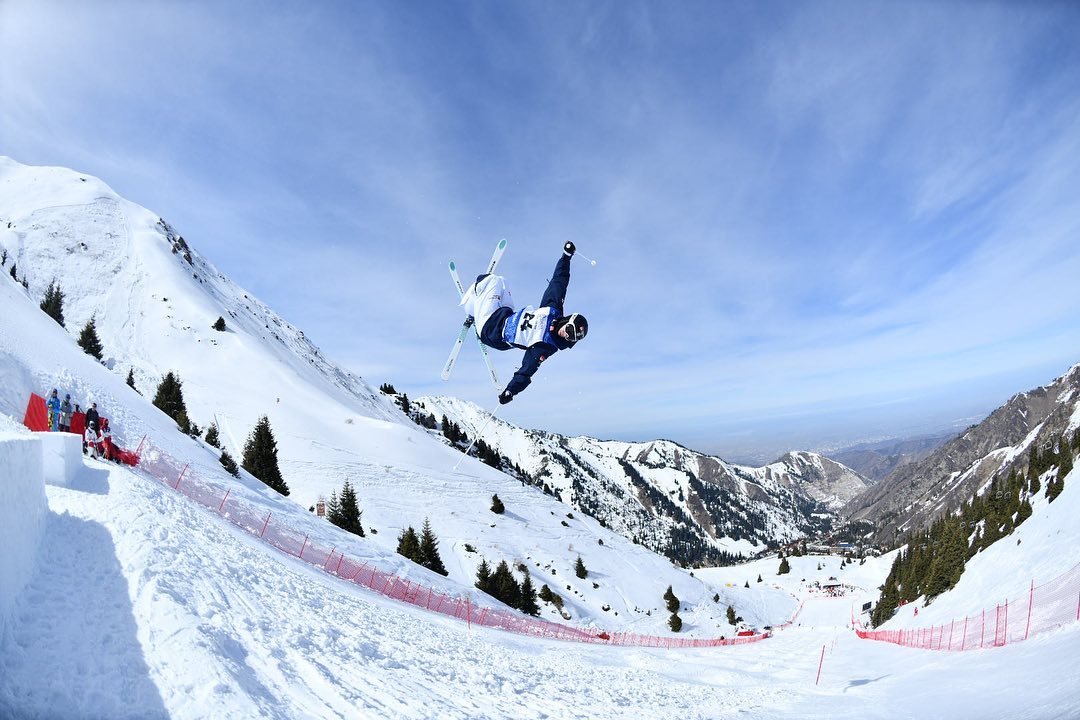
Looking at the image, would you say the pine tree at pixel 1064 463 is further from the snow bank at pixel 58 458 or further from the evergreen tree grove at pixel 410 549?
the snow bank at pixel 58 458

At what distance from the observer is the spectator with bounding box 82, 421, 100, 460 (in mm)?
17614

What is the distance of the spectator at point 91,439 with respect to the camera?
1761 cm

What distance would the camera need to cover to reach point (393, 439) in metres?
67.2

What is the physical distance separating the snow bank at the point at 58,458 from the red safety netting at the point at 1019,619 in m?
27.4

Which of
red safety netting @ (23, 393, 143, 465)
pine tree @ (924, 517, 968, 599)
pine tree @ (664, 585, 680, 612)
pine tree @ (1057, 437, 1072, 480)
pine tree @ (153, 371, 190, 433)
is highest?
pine tree @ (1057, 437, 1072, 480)

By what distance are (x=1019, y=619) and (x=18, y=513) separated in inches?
1123

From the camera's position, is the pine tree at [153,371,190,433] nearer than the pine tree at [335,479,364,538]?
No

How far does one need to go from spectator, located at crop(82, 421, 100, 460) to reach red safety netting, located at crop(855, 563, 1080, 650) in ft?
99.3

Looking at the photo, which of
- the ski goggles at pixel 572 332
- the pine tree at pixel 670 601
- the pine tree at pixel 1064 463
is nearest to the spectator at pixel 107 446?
the ski goggles at pixel 572 332

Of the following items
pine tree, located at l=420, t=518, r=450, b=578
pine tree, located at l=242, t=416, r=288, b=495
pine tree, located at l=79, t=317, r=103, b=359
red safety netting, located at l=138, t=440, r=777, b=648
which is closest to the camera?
red safety netting, located at l=138, t=440, r=777, b=648

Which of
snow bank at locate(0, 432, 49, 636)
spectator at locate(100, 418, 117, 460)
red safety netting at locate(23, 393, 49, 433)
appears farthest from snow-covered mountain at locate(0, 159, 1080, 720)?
spectator at locate(100, 418, 117, 460)

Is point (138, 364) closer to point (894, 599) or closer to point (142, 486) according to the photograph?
point (142, 486)

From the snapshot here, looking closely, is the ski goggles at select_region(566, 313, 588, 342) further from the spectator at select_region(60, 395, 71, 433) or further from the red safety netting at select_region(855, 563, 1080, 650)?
the spectator at select_region(60, 395, 71, 433)

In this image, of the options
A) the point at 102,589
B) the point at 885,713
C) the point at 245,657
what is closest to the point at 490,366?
the point at 245,657
